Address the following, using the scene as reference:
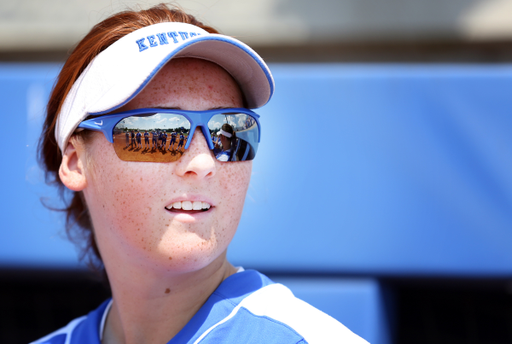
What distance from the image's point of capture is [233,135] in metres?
0.97

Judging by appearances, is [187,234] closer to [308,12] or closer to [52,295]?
[308,12]

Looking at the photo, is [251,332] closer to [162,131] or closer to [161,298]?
[161,298]

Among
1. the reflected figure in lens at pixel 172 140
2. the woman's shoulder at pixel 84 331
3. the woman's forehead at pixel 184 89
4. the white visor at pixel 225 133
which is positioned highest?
the woman's forehead at pixel 184 89

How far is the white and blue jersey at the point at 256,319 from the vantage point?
2.90ft

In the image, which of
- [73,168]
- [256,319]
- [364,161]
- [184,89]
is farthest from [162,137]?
[364,161]

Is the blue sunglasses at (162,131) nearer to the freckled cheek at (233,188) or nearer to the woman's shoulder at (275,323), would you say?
the freckled cheek at (233,188)

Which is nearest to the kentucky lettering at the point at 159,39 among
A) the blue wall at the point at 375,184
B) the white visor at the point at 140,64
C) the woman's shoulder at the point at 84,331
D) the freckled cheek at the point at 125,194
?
the white visor at the point at 140,64

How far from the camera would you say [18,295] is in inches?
91.9

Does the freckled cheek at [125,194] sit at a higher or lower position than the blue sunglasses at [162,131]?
lower

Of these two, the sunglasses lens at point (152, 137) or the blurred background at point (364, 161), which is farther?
the blurred background at point (364, 161)

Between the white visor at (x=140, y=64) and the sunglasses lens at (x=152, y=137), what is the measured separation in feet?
0.18

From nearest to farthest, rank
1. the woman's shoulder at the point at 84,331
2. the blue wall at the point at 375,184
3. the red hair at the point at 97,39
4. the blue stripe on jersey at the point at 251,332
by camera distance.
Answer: the blue stripe on jersey at the point at 251,332
the red hair at the point at 97,39
the woman's shoulder at the point at 84,331
the blue wall at the point at 375,184

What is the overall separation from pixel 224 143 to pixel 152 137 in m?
0.15

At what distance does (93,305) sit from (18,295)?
1.33 ft
